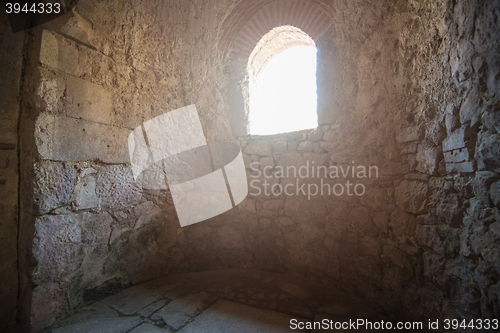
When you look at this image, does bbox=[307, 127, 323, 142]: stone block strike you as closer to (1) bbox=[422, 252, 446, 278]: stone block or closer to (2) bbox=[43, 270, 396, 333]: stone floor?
(1) bbox=[422, 252, 446, 278]: stone block

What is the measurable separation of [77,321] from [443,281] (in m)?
2.58

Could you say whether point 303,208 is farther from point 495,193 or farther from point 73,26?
point 73,26

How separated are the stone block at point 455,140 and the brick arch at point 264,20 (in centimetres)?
171

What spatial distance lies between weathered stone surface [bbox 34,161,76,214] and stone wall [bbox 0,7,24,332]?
0.82 feet

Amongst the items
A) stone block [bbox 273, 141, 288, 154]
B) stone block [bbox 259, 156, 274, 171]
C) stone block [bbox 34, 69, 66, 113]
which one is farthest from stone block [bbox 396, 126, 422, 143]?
stone block [bbox 34, 69, 66, 113]

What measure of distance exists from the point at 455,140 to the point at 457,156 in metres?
0.09

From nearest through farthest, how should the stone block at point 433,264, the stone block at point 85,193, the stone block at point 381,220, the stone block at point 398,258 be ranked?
the stone block at point 433,264
the stone block at point 398,258
the stone block at point 381,220
the stone block at point 85,193

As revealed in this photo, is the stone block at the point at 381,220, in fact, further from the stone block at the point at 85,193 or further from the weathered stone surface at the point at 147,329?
the stone block at the point at 85,193

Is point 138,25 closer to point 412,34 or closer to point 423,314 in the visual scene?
point 412,34

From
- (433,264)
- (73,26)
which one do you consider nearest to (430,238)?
(433,264)

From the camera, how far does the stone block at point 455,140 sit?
123cm

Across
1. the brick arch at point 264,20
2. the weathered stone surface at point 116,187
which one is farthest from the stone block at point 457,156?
the weathered stone surface at point 116,187

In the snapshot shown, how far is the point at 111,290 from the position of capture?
2223 millimetres

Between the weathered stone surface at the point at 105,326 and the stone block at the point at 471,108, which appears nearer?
the stone block at the point at 471,108
